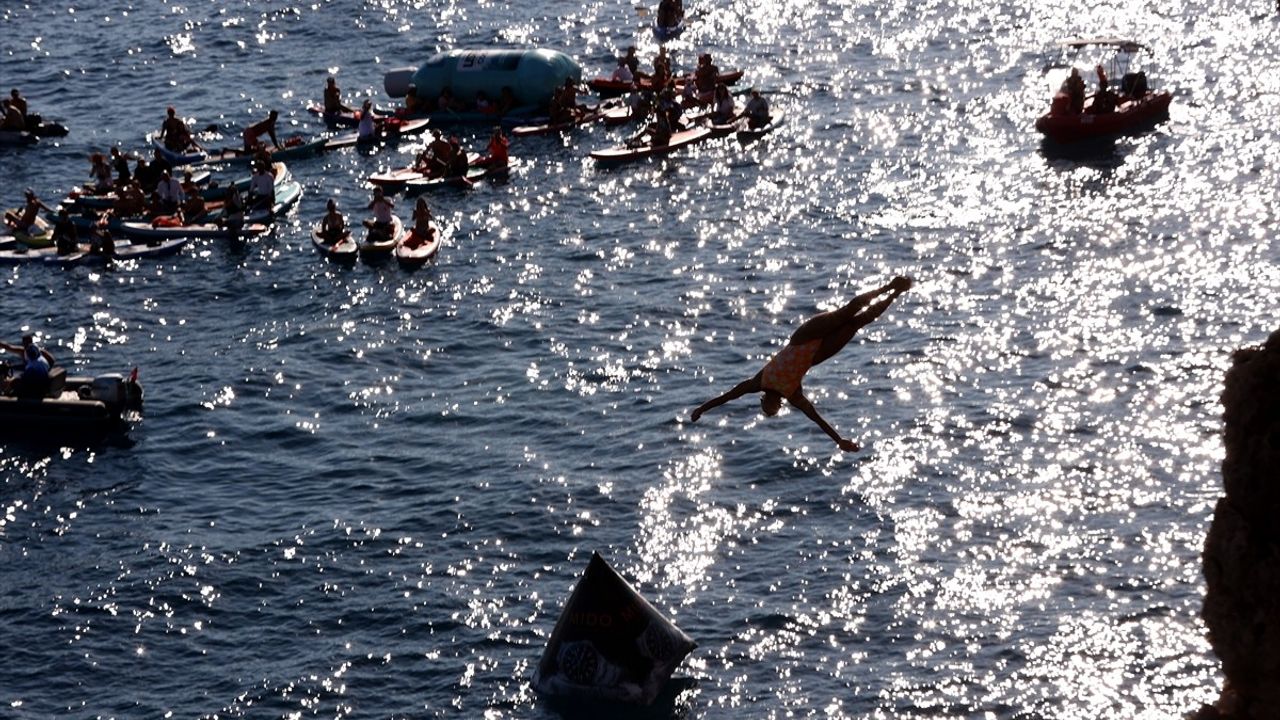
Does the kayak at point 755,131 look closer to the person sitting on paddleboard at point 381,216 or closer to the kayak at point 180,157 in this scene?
the person sitting on paddleboard at point 381,216

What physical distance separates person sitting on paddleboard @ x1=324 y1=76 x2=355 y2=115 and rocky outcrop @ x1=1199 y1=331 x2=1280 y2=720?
52407 millimetres

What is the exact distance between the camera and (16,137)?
221 feet

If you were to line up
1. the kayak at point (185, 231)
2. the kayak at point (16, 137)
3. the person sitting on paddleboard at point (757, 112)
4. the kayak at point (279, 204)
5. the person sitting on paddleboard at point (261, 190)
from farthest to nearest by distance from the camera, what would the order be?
1. the kayak at point (16, 137)
2. the person sitting on paddleboard at point (757, 112)
3. the person sitting on paddleboard at point (261, 190)
4. the kayak at point (279, 204)
5. the kayak at point (185, 231)

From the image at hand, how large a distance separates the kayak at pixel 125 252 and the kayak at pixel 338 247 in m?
4.62

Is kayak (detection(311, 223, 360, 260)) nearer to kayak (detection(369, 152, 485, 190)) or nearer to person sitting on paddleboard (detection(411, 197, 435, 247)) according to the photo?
A: person sitting on paddleboard (detection(411, 197, 435, 247))

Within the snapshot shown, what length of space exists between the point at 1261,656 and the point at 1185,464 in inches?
850

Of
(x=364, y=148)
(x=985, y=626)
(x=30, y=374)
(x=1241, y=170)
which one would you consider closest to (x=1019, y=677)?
(x=985, y=626)

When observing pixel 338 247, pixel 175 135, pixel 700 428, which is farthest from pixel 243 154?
pixel 700 428

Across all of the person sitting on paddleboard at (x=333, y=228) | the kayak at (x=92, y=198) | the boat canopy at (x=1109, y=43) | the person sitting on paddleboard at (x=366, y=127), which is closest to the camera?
the person sitting on paddleboard at (x=333, y=228)

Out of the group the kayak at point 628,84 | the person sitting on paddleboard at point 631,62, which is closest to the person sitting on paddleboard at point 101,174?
the kayak at point 628,84

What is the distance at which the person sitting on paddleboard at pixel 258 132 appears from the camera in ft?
207

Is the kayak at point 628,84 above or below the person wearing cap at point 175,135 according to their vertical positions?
above

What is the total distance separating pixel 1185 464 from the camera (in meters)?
39.3

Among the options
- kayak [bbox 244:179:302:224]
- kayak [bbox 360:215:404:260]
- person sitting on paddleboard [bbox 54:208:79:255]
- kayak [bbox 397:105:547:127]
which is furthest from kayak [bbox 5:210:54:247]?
A: kayak [bbox 397:105:547:127]
